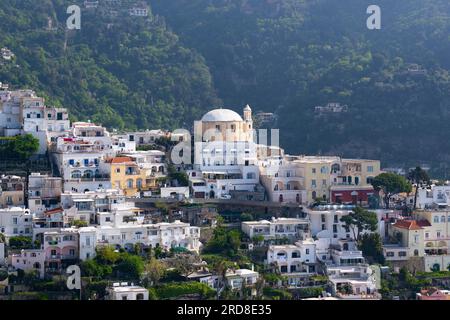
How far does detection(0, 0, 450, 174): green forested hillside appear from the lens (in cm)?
5166

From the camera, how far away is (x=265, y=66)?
203ft

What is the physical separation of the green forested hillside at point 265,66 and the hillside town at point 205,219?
537 inches

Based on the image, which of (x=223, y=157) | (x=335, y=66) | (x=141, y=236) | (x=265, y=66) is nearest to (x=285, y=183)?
(x=223, y=157)

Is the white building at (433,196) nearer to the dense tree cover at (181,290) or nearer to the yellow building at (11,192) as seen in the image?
the dense tree cover at (181,290)

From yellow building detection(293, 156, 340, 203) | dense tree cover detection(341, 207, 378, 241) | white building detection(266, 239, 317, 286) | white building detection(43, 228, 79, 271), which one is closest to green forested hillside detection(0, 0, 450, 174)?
yellow building detection(293, 156, 340, 203)

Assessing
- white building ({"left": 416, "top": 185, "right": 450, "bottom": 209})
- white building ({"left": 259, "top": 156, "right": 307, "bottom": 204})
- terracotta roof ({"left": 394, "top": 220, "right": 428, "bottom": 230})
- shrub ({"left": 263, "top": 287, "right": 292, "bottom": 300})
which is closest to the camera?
shrub ({"left": 263, "top": 287, "right": 292, "bottom": 300})

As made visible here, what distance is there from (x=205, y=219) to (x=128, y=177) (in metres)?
3.07

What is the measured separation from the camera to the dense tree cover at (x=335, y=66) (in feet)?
169

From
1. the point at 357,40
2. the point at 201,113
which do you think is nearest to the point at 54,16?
the point at 201,113

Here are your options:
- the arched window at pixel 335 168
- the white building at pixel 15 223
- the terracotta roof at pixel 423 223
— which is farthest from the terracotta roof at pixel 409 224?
the white building at pixel 15 223

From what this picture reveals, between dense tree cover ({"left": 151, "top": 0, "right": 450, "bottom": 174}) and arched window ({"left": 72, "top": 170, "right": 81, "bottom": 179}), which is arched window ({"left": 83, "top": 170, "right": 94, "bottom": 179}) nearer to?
arched window ({"left": 72, "top": 170, "right": 81, "bottom": 179})

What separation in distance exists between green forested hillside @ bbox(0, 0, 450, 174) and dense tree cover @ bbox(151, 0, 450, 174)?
6 cm

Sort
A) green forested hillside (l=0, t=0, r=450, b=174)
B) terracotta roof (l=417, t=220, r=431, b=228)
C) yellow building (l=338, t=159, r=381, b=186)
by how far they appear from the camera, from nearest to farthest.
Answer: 1. terracotta roof (l=417, t=220, r=431, b=228)
2. yellow building (l=338, t=159, r=381, b=186)
3. green forested hillside (l=0, t=0, r=450, b=174)

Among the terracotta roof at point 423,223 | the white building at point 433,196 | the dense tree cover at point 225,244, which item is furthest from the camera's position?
the white building at point 433,196
